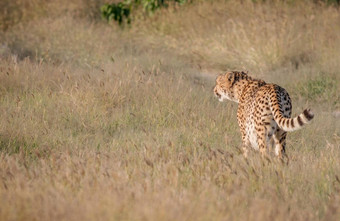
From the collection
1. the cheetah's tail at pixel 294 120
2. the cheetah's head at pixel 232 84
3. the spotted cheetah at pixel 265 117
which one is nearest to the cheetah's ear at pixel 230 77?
the cheetah's head at pixel 232 84

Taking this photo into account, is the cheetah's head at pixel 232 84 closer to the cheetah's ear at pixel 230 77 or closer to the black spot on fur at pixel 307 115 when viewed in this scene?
the cheetah's ear at pixel 230 77

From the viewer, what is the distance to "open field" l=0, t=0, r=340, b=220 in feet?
11.5

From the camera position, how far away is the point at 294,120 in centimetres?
459

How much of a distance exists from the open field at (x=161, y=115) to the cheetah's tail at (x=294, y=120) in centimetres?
25

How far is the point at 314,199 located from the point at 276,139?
1.43 metres

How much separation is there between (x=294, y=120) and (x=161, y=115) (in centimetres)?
218

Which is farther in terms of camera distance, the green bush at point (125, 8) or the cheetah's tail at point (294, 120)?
the green bush at point (125, 8)

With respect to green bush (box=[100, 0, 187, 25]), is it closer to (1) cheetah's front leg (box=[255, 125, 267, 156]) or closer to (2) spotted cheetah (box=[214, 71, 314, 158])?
(2) spotted cheetah (box=[214, 71, 314, 158])

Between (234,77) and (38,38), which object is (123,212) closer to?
(234,77)

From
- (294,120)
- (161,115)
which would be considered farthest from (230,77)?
(294,120)

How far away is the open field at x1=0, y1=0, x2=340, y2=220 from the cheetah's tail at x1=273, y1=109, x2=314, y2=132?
251 millimetres

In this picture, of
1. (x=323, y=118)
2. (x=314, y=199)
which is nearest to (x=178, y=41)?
(x=323, y=118)

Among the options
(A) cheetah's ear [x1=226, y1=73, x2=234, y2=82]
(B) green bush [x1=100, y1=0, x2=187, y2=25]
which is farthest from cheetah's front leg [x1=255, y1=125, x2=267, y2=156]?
(B) green bush [x1=100, y1=0, x2=187, y2=25]

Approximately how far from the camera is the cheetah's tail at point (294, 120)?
4277 millimetres
